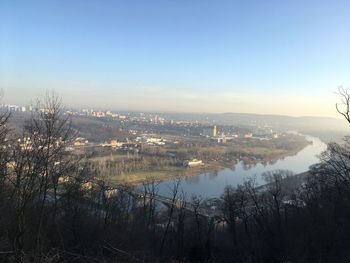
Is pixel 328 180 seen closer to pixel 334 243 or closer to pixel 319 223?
pixel 319 223

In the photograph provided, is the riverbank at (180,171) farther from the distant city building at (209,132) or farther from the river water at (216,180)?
the distant city building at (209,132)

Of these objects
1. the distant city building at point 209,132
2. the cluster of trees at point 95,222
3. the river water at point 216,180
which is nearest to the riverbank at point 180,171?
the river water at point 216,180

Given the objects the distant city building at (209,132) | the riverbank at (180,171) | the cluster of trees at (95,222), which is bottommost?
the riverbank at (180,171)

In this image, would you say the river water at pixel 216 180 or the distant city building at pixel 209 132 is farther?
the distant city building at pixel 209 132

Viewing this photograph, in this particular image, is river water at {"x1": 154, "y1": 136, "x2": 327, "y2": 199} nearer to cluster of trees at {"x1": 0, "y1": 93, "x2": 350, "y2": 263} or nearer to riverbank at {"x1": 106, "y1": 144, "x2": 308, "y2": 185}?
riverbank at {"x1": 106, "y1": 144, "x2": 308, "y2": 185}

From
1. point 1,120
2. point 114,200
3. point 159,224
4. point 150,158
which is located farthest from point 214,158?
point 1,120

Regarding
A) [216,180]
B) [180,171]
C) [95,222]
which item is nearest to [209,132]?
[180,171]

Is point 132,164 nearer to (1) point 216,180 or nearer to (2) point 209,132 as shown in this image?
(1) point 216,180

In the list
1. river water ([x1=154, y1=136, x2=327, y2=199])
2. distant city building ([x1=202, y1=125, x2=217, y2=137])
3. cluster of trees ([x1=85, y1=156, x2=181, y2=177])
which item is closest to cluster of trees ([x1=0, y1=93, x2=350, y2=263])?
river water ([x1=154, y1=136, x2=327, y2=199])
